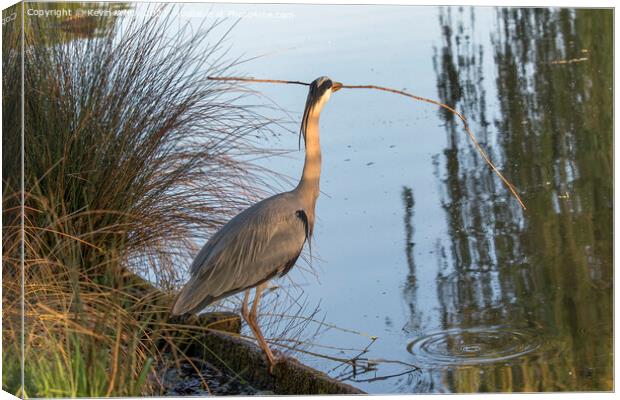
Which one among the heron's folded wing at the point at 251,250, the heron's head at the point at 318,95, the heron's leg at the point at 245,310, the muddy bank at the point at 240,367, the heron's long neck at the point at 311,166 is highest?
the heron's head at the point at 318,95

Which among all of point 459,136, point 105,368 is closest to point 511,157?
point 459,136

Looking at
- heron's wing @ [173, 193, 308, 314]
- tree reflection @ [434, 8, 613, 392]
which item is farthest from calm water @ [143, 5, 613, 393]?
heron's wing @ [173, 193, 308, 314]

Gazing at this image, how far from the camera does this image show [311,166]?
478 cm

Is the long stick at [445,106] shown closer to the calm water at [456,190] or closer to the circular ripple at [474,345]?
the calm water at [456,190]

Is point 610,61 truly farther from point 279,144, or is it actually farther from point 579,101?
point 279,144

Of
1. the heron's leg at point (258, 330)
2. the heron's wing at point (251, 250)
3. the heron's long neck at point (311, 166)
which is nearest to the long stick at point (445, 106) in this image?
the heron's long neck at point (311, 166)

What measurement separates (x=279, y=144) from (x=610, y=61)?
134cm

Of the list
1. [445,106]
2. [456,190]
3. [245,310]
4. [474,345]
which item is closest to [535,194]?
[456,190]

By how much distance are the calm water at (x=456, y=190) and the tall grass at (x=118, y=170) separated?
0.25 meters

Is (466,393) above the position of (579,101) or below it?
below

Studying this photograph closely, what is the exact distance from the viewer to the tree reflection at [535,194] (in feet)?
15.2

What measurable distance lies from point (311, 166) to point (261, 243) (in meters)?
0.38

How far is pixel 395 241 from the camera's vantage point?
4902 millimetres

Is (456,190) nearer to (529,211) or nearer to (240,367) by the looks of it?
(529,211)
